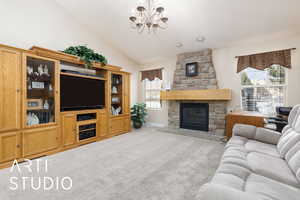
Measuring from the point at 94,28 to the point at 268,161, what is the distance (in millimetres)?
4833

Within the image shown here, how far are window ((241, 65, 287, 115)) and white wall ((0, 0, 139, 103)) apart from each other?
4.57 m

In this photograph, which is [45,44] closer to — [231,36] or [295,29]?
[231,36]

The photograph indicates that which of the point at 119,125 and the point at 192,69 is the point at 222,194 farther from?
the point at 192,69

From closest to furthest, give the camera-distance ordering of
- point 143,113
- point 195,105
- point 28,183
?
point 28,183, point 195,105, point 143,113

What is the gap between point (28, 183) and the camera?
179 cm

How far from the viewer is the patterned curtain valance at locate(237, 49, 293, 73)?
10.7 feet

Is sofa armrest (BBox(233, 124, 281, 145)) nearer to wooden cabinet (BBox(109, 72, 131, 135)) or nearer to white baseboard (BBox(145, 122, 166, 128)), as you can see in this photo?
wooden cabinet (BBox(109, 72, 131, 135))

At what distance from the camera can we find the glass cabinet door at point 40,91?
2592 millimetres

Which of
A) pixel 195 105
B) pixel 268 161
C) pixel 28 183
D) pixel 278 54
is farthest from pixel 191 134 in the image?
pixel 28 183

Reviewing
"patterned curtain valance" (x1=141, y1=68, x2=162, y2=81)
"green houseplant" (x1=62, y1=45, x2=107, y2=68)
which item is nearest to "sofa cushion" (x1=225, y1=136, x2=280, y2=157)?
"green houseplant" (x1=62, y1=45, x2=107, y2=68)

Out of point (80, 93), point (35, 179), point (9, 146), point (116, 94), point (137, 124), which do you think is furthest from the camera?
point (137, 124)

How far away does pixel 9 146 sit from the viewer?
227 centimetres

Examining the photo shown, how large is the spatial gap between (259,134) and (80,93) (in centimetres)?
364

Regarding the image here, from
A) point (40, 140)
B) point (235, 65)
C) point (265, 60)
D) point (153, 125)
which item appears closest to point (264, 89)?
point (265, 60)
